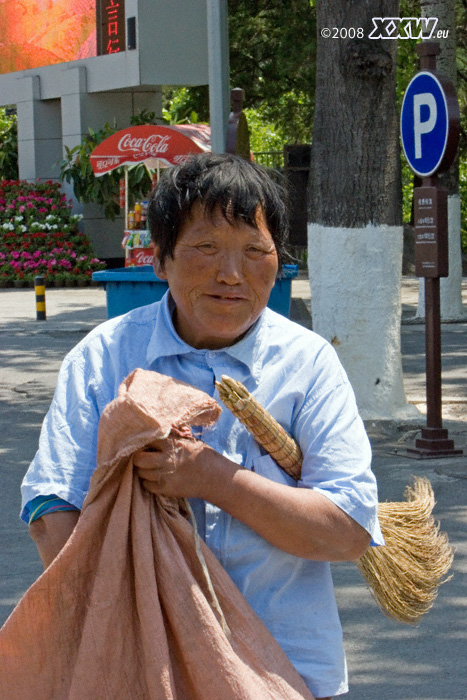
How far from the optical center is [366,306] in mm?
7590

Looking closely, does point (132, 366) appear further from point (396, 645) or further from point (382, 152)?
point (382, 152)

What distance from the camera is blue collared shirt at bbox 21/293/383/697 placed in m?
1.76

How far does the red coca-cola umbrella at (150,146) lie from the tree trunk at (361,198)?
33.0 feet

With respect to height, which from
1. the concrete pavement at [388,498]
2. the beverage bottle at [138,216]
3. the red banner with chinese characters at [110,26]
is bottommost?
the concrete pavement at [388,498]

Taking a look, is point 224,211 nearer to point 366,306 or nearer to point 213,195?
point 213,195

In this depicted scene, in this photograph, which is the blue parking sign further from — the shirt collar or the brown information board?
the shirt collar

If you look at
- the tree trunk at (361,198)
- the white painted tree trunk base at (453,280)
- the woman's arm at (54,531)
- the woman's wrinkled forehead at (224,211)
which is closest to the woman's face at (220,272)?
the woman's wrinkled forehead at (224,211)

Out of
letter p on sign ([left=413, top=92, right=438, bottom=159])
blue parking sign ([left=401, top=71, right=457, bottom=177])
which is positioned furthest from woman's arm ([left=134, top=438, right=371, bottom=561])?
letter p on sign ([left=413, top=92, right=438, bottom=159])

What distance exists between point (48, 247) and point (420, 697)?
66.0 feet

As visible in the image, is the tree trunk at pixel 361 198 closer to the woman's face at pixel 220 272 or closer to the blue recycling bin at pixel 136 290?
the blue recycling bin at pixel 136 290

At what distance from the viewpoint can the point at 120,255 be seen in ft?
79.4

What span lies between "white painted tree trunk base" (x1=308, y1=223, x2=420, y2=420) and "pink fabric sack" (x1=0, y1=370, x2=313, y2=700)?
5.97 m

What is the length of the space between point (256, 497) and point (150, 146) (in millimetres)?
16871

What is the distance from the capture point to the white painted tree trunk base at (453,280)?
1390 centimetres
